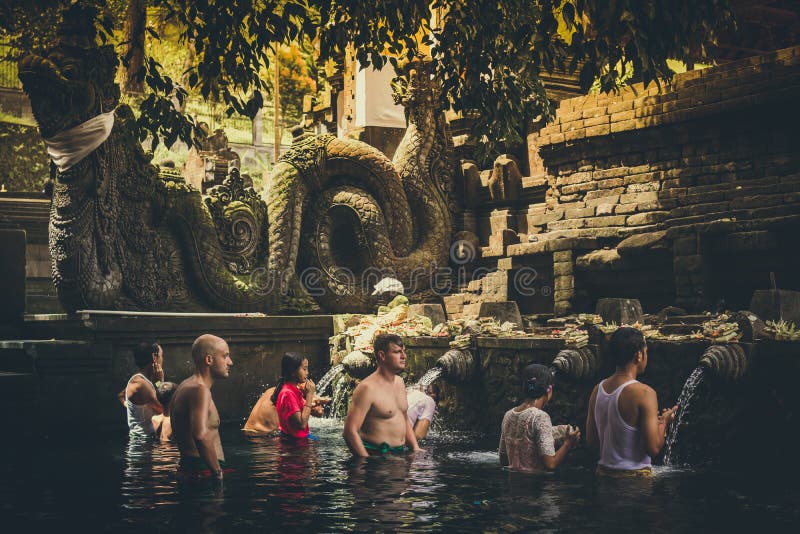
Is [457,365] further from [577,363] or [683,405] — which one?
[683,405]

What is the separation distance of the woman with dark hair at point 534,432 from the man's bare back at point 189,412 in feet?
6.99

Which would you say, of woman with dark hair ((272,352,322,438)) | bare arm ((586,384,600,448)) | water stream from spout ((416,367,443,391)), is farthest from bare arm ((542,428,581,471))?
water stream from spout ((416,367,443,391))

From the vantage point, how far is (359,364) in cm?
1280

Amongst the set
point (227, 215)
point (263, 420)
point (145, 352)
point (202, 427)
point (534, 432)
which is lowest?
point (263, 420)

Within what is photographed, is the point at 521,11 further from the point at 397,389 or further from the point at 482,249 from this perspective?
the point at 482,249

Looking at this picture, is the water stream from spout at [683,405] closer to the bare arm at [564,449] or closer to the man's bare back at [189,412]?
the bare arm at [564,449]

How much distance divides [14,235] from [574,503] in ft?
31.2

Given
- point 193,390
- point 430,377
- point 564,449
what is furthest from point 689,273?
point 193,390

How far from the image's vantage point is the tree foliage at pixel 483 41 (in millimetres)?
9031

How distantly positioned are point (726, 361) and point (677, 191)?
19.0 feet

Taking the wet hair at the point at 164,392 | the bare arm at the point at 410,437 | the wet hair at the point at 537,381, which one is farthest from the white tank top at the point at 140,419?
the wet hair at the point at 537,381

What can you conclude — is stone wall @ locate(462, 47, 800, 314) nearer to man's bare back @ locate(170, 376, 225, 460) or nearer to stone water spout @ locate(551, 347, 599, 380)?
stone water spout @ locate(551, 347, 599, 380)

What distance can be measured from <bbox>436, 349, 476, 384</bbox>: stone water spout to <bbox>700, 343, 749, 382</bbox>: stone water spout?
3.29m

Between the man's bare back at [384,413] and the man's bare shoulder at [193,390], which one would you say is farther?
the man's bare back at [384,413]
